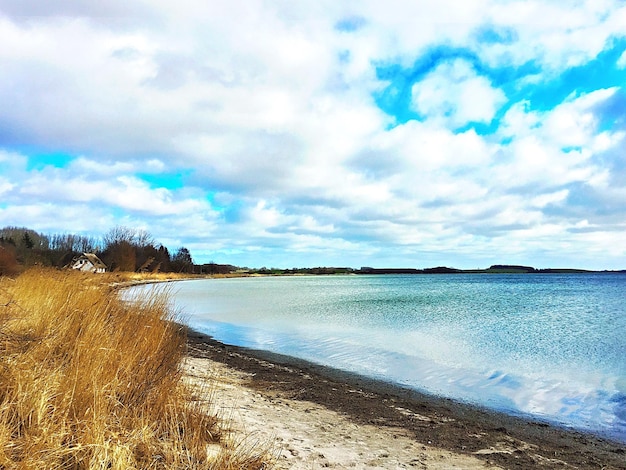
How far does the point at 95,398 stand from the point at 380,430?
4.30m

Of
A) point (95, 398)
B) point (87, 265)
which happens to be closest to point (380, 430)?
point (95, 398)

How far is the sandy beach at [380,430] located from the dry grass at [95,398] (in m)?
0.79

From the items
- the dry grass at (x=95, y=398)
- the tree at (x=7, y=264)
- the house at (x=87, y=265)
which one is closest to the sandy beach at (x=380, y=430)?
the dry grass at (x=95, y=398)

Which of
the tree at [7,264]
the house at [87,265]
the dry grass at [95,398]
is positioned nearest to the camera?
the dry grass at [95,398]

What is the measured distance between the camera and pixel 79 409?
388cm

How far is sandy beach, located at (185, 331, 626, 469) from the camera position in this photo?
5.31 meters

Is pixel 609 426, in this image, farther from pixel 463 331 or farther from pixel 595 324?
pixel 595 324

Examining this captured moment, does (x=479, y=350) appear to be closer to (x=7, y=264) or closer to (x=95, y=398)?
(x=95, y=398)

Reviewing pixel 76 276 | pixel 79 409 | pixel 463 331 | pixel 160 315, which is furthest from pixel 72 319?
pixel 463 331

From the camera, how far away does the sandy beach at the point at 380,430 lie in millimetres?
5312

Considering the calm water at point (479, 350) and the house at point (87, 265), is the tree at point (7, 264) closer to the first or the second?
the calm water at point (479, 350)

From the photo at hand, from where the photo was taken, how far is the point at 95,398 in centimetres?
379

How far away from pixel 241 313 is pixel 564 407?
22.0m

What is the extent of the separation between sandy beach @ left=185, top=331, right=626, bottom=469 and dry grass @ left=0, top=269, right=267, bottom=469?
2.58 feet
